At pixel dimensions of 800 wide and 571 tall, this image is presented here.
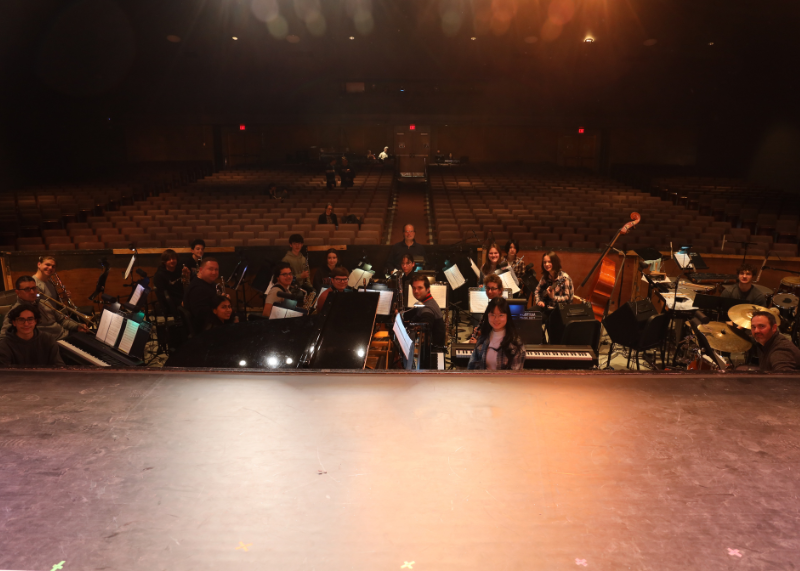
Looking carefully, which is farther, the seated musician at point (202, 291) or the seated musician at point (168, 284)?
the seated musician at point (168, 284)

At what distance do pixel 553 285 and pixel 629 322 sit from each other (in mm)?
887

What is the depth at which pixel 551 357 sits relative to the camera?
12.4 ft

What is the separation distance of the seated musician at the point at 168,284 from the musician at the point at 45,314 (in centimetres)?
111

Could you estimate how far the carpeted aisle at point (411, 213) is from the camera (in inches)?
398

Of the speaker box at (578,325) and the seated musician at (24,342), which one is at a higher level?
the seated musician at (24,342)

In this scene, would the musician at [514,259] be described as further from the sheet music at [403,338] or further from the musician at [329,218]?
the sheet music at [403,338]

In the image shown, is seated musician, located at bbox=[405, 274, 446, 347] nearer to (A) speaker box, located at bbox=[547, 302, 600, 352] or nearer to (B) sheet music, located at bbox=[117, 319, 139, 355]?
(A) speaker box, located at bbox=[547, 302, 600, 352]

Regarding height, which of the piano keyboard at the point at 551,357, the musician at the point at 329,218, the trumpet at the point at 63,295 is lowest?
the piano keyboard at the point at 551,357

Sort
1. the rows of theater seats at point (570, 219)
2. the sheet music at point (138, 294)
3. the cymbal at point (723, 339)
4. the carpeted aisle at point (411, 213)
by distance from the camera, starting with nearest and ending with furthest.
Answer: the cymbal at point (723, 339)
the sheet music at point (138, 294)
the rows of theater seats at point (570, 219)
the carpeted aisle at point (411, 213)

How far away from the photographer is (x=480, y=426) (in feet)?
4.56

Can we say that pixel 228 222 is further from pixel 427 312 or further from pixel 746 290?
pixel 746 290

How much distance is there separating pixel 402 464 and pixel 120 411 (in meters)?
0.83

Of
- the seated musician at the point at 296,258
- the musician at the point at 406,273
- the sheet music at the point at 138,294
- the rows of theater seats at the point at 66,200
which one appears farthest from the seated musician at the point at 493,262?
the rows of theater seats at the point at 66,200

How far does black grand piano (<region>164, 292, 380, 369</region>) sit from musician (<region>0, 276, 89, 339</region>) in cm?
155
